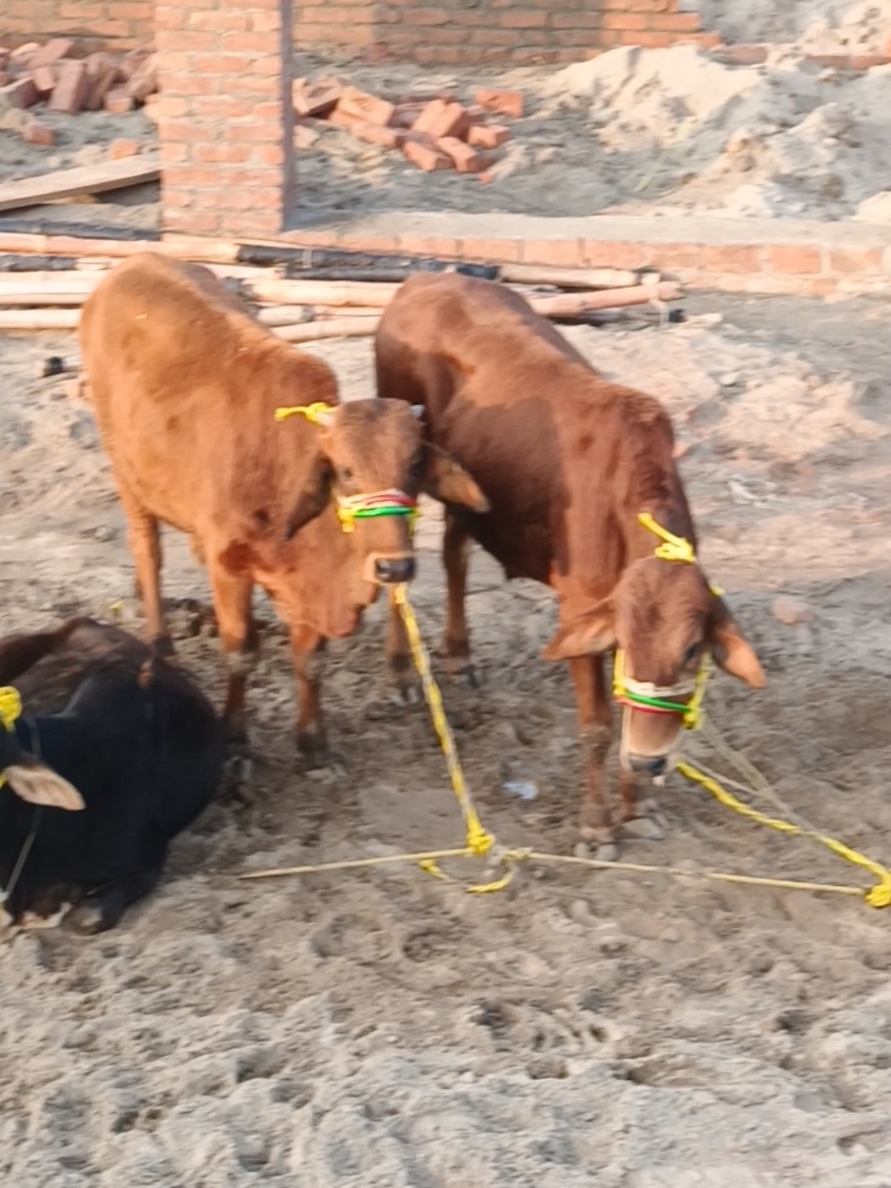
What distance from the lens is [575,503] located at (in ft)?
15.5

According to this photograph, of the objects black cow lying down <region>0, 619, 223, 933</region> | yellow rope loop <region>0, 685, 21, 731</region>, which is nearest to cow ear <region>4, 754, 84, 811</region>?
black cow lying down <region>0, 619, 223, 933</region>

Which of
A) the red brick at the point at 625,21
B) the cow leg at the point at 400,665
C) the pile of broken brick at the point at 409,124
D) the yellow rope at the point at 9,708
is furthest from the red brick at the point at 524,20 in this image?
the yellow rope at the point at 9,708

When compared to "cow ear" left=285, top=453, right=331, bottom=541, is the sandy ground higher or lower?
lower

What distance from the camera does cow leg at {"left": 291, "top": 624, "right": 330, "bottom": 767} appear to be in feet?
16.8

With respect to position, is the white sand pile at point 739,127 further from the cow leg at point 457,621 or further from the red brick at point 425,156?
the cow leg at point 457,621

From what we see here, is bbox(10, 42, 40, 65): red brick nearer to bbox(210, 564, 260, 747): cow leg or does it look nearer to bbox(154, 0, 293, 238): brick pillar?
bbox(154, 0, 293, 238): brick pillar

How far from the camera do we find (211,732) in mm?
4945

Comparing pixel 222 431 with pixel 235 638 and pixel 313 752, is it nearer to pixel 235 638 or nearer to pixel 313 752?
pixel 235 638

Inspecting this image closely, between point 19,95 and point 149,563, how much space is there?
8033mm

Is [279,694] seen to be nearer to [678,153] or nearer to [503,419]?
[503,419]

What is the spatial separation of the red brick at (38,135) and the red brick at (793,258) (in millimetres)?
5842

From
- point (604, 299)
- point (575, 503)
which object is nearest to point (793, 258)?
point (604, 299)

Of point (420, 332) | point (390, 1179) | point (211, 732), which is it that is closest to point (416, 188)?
point (420, 332)

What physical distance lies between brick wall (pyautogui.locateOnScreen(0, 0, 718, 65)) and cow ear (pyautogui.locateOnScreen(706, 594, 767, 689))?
34.2 ft
